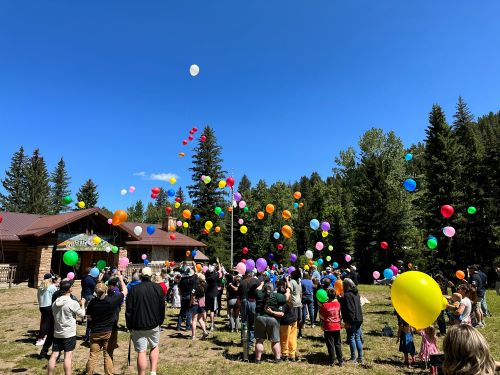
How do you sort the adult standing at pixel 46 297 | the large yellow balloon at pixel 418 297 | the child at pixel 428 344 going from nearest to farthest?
the large yellow balloon at pixel 418 297, the child at pixel 428 344, the adult standing at pixel 46 297

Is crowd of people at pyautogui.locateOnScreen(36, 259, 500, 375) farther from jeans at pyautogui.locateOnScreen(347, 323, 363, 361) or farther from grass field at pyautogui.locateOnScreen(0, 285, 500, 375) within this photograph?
grass field at pyautogui.locateOnScreen(0, 285, 500, 375)

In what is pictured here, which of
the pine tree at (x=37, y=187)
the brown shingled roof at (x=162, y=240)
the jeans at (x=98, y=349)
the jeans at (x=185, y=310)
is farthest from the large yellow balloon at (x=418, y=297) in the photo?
the pine tree at (x=37, y=187)

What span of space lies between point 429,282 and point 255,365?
415 cm

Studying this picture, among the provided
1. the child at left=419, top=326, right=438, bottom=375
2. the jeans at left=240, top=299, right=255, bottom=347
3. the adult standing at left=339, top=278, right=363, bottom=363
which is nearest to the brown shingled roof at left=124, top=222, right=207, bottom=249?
the jeans at left=240, top=299, right=255, bottom=347

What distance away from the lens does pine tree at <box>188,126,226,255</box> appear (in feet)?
136

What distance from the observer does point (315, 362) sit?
684 cm

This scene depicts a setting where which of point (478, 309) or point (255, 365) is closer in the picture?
point (255, 365)

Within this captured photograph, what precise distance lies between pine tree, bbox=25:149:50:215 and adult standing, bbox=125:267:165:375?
165ft

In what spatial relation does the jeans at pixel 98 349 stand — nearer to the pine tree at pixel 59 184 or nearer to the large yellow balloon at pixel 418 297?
the large yellow balloon at pixel 418 297

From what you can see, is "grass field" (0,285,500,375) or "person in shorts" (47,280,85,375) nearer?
"person in shorts" (47,280,85,375)

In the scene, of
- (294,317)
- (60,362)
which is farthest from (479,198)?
(60,362)

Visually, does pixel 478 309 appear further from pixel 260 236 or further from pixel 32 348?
pixel 260 236

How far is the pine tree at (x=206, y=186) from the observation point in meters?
41.3

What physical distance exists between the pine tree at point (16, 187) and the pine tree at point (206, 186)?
87.6 feet
